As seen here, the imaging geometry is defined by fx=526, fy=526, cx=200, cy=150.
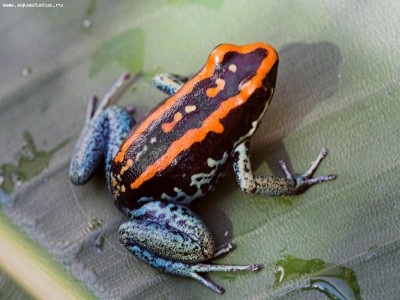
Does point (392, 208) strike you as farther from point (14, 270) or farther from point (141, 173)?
point (14, 270)

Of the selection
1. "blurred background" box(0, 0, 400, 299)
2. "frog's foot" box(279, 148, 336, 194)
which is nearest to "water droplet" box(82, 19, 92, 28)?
"blurred background" box(0, 0, 400, 299)

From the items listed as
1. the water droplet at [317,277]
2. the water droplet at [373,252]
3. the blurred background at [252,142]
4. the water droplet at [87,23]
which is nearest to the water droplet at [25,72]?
the blurred background at [252,142]

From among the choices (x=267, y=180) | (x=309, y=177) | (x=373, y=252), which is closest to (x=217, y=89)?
(x=267, y=180)

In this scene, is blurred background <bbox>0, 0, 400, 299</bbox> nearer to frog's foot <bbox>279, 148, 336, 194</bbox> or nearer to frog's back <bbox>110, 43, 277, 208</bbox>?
frog's foot <bbox>279, 148, 336, 194</bbox>

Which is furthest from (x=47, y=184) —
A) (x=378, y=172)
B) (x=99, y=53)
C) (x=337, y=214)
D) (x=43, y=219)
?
(x=378, y=172)

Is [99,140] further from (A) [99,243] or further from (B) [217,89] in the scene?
(B) [217,89]

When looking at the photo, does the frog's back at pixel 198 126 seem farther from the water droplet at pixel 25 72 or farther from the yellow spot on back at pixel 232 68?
the water droplet at pixel 25 72
